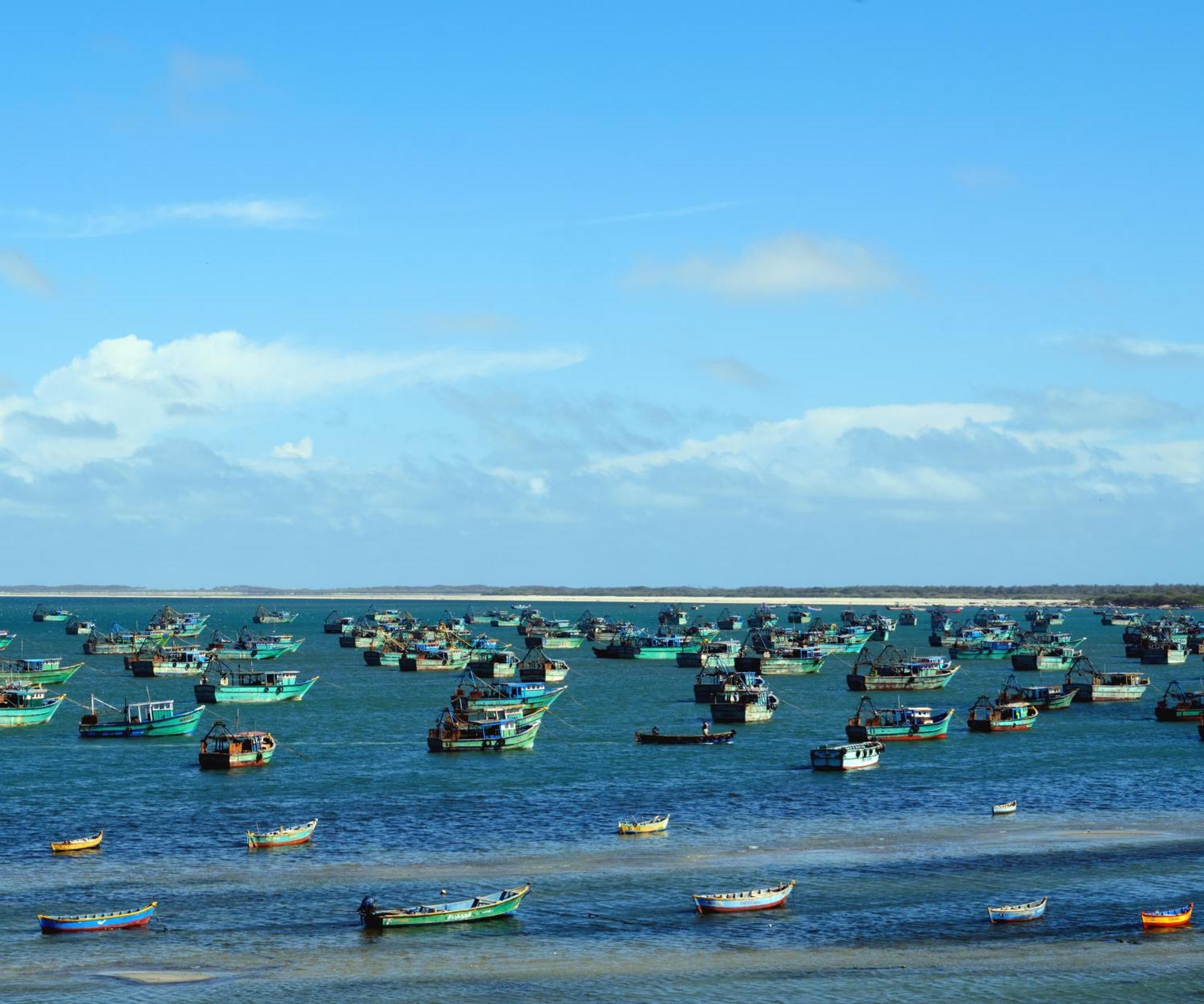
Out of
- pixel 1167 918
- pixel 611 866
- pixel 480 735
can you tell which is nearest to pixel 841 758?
pixel 480 735

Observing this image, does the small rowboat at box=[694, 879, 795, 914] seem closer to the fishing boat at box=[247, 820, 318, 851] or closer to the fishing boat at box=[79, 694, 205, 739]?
the fishing boat at box=[247, 820, 318, 851]

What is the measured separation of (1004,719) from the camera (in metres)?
115

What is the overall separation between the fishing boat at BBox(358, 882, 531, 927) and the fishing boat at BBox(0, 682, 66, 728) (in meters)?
70.3

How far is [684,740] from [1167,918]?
53.9 meters

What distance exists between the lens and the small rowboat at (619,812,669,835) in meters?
71.3

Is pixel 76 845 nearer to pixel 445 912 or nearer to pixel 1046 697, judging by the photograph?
pixel 445 912

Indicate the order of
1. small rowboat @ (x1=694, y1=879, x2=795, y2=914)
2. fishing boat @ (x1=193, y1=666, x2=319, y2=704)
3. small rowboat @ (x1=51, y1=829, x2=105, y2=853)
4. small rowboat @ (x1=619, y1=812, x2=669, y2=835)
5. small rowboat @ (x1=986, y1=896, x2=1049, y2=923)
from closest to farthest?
1. small rowboat @ (x1=986, y1=896, x2=1049, y2=923)
2. small rowboat @ (x1=694, y1=879, x2=795, y2=914)
3. small rowboat @ (x1=51, y1=829, x2=105, y2=853)
4. small rowboat @ (x1=619, y1=812, x2=669, y2=835)
5. fishing boat @ (x1=193, y1=666, x2=319, y2=704)

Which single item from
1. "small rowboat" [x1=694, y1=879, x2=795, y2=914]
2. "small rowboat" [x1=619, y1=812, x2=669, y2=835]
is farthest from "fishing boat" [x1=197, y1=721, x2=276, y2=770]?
"small rowboat" [x1=694, y1=879, x2=795, y2=914]

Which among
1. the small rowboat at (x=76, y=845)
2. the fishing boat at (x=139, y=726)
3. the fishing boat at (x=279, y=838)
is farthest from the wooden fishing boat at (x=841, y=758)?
the fishing boat at (x=139, y=726)

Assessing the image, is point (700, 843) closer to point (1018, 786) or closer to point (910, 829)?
point (910, 829)

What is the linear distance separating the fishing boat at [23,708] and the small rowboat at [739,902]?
76404 mm

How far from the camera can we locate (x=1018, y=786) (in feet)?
286

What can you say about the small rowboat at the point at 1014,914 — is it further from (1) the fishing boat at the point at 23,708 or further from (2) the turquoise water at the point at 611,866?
(1) the fishing boat at the point at 23,708

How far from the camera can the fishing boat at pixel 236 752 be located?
93062 millimetres
